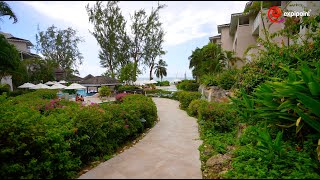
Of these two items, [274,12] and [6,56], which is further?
[6,56]

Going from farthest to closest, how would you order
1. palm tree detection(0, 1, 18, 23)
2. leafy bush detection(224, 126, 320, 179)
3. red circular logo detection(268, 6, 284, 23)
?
palm tree detection(0, 1, 18, 23)
red circular logo detection(268, 6, 284, 23)
leafy bush detection(224, 126, 320, 179)

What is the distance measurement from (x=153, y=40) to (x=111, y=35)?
7816mm

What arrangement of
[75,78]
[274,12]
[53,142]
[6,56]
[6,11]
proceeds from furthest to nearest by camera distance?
[75,78] < [6,11] < [6,56] < [274,12] < [53,142]

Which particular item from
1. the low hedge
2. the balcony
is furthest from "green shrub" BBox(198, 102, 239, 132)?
the balcony

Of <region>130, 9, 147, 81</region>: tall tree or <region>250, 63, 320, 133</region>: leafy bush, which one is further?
<region>130, 9, 147, 81</region>: tall tree

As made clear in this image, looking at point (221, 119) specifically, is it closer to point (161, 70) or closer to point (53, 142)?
point (53, 142)

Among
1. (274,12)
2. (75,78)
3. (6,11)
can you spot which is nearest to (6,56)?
(6,11)

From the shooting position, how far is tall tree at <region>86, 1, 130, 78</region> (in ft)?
95.9

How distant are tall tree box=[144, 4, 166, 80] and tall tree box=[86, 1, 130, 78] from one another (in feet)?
12.2

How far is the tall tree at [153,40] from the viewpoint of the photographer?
32.5m

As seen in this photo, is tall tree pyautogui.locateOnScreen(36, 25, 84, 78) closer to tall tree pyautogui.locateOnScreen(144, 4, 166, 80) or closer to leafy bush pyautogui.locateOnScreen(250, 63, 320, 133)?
tall tree pyautogui.locateOnScreen(144, 4, 166, 80)

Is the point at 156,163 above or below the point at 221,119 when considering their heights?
below

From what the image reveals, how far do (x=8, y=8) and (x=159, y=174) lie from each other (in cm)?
1780

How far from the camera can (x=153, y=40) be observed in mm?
35062
